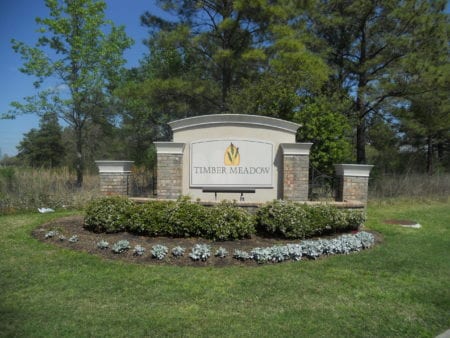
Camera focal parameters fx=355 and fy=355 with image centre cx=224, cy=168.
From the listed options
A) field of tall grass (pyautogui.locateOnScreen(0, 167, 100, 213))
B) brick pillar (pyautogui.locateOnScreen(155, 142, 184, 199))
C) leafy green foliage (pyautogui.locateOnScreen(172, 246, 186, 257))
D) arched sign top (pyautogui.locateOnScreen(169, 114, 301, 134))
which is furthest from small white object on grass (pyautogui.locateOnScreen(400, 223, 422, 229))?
field of tall grass (pyautogui.locateOnScreen(0, 167, 100, 213))

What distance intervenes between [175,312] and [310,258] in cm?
282

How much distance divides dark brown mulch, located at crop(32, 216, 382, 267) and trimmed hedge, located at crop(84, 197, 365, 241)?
15 cm

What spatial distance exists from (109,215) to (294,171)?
4392 mm

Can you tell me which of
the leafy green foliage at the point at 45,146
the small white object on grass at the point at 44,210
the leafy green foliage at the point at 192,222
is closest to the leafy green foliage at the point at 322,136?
the leafy green foliage at the point at 192,222

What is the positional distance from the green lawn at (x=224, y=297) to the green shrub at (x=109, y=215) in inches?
36.2

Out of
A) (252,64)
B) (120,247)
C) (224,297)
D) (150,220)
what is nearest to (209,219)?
(150,220)

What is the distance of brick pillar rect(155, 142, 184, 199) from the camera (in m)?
8.64

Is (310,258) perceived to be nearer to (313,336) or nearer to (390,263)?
(390,263)

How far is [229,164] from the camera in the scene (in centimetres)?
871

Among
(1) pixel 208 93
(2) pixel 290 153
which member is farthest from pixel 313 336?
(1) pixel 208 93

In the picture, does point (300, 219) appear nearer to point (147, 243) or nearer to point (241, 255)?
point (241, 255)

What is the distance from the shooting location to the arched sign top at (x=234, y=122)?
8.73 metres

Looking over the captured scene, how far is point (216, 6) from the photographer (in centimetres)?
1586

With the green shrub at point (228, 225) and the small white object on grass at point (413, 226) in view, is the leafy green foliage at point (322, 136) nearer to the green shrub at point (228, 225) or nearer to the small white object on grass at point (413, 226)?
the small white object on grass at point (413, 226)
